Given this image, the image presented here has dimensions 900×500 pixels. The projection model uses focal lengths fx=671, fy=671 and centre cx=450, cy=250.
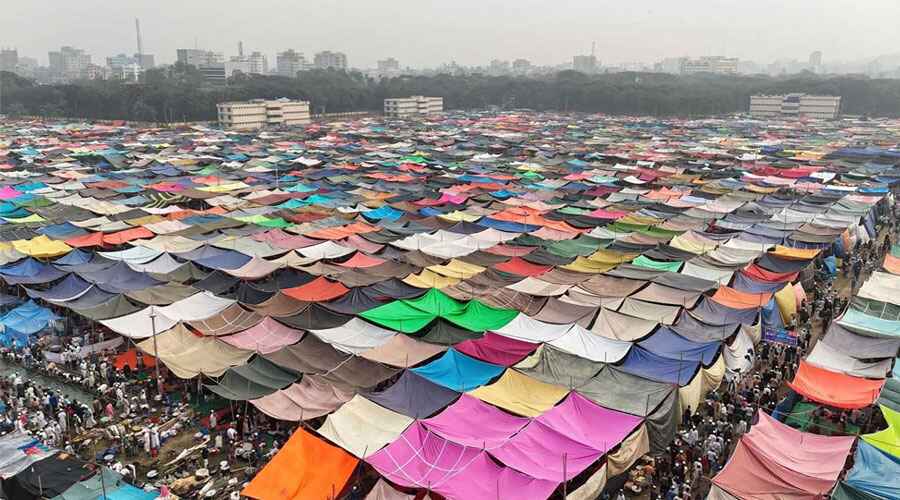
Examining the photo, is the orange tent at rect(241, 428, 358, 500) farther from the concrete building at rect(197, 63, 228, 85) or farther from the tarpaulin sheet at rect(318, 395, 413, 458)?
the concrete building at rect(197, 63, 228, 85)

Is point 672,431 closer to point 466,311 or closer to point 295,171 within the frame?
point 466,311

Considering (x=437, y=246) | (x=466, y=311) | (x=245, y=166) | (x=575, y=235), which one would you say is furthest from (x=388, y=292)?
(x=245, y=166)

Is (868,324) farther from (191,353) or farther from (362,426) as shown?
(191,353)

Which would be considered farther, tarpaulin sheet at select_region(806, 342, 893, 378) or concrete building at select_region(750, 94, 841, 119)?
concrete building at select_region(750, 94, 841, 119)

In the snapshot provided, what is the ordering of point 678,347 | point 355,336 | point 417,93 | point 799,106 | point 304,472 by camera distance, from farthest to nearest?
point 417,93 → point 799,106 → point 355,336 → point 678,347 → point 304,472

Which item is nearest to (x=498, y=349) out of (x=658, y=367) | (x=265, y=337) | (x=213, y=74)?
(x=658, y=367)

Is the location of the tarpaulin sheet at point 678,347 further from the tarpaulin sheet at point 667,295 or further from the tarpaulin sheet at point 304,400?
the tarpaulin sheet at point 304,400

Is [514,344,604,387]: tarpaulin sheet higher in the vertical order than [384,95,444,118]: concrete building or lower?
lower

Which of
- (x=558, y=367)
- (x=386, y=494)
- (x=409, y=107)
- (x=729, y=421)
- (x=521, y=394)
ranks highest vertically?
(x=409, y=107)

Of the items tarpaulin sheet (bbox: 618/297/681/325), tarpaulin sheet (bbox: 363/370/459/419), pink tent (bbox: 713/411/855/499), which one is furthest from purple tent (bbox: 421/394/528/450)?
→ tarpaulin sheet (bbox: 618/297/681/325)
